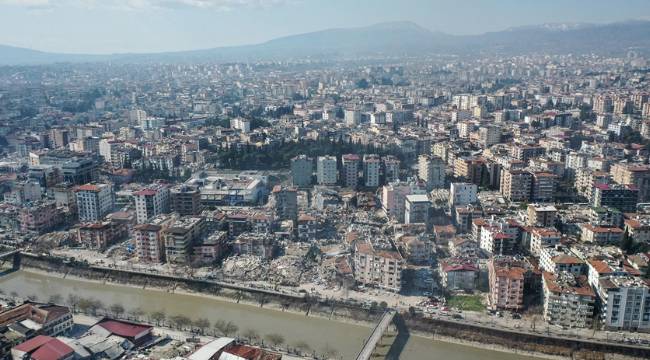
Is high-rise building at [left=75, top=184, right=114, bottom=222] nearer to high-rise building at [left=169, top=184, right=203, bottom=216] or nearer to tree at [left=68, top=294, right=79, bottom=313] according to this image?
high-rise building at [left=169, top=184, right=203, bottom=216]

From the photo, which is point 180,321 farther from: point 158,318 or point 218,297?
point 218,297

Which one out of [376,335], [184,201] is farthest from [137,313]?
[184,201]

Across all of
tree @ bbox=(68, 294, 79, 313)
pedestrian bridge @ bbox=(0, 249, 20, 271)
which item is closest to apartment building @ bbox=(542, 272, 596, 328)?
tree @ bbox=(68, 294, 79, 313)

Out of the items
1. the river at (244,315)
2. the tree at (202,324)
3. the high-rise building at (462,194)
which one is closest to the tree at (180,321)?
the tree at (202,324)

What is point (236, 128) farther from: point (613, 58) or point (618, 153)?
point (613, 58)

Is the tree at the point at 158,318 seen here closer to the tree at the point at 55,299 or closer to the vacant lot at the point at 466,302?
the tree at the point at 55,299

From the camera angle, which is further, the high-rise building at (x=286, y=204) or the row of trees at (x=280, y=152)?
the row of trees at (x=280, y=152)
